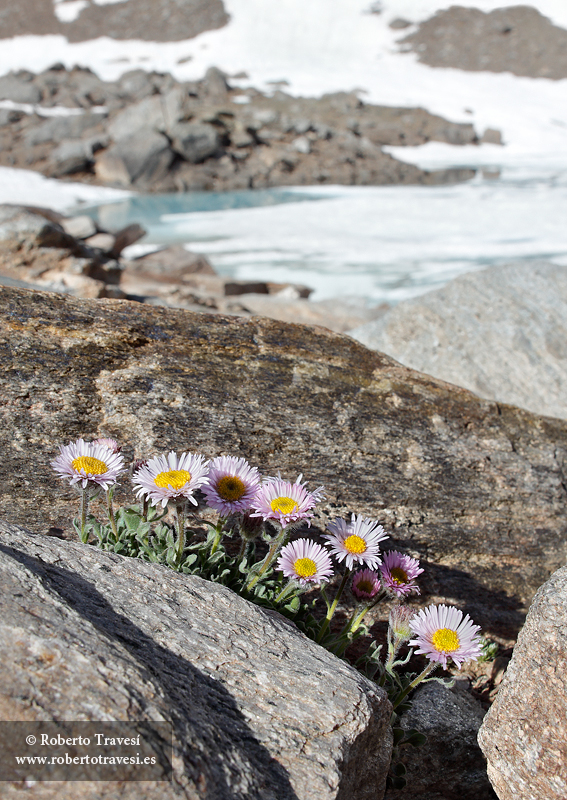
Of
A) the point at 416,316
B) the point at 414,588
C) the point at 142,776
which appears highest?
the point at 416,316

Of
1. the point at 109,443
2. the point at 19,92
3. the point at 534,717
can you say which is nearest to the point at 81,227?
the point at 109,443

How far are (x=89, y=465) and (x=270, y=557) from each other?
763mm

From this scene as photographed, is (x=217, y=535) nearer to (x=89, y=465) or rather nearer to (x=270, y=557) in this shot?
(x=270, y=557)

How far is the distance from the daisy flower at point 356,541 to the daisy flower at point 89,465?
32.9 inches

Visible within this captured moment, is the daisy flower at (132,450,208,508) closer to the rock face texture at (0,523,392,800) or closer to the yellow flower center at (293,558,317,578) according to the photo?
the rock face texture at (0,523,392,800)

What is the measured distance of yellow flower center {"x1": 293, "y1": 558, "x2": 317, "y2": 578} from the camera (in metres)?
2.26

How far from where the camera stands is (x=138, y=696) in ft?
4.85

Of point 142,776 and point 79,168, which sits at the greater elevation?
point 79,168

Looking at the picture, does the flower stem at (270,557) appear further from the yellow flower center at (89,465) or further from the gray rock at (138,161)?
the gray rock at (138,161)

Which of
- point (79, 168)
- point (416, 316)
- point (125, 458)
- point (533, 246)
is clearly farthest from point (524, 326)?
point (79, 168)

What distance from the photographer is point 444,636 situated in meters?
2.20

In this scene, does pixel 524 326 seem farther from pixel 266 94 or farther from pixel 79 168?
pixel 266 94

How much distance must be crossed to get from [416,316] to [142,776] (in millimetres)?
4167

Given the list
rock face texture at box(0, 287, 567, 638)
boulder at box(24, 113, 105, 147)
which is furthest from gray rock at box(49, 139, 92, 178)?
rock face texture at box(0, 287, 567, 638)
